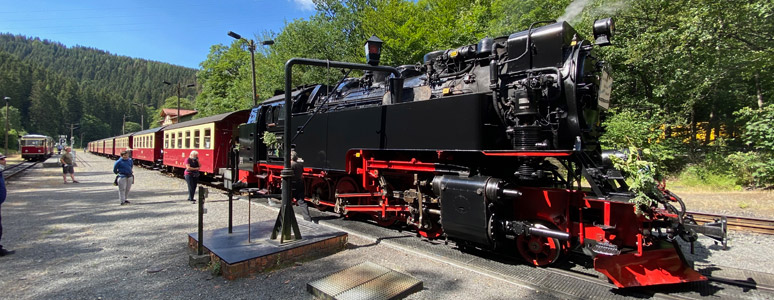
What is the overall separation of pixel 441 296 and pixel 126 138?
35.1 metres

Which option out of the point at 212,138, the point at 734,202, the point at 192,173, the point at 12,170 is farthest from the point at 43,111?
the point at 734,202

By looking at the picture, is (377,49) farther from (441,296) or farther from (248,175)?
(248,175)

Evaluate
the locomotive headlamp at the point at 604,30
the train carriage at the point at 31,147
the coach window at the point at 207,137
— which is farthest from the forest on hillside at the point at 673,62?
the train carriage at the point at 31,147

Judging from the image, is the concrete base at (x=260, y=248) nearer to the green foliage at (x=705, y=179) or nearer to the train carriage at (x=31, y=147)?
the green foliage at (x=705, y=179)

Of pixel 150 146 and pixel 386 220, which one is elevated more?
pixel 150 146

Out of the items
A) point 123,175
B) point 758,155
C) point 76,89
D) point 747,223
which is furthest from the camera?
point 76,89

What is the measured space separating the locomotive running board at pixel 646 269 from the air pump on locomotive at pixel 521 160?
0.01 m

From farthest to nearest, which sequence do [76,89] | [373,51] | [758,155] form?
[76,89] → [758,155] → [373,51]

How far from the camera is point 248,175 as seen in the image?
Answer: 10.5 m

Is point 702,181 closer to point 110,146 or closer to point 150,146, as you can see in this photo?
point 150,146

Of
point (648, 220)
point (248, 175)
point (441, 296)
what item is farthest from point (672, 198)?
point (248, 175)

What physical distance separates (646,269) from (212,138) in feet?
43.7

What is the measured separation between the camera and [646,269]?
152 inches

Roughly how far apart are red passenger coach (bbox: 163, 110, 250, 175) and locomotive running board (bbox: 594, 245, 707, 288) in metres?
11.8
